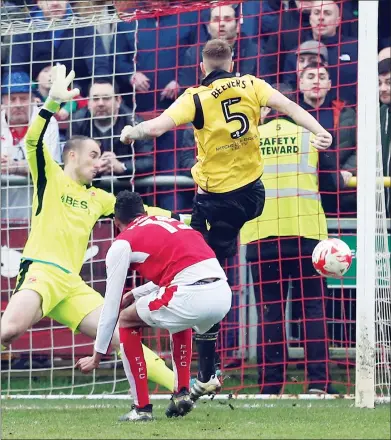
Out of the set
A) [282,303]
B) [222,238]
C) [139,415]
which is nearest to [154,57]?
[282,303]

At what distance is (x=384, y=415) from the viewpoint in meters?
7.49

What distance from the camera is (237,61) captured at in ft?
34.1

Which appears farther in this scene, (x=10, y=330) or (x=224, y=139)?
(x=10, y=330)

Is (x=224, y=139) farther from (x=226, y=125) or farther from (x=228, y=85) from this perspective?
(x=228, y=85)

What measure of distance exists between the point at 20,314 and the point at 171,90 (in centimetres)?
311

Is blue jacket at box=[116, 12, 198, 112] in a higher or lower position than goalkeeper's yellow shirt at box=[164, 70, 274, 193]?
higher

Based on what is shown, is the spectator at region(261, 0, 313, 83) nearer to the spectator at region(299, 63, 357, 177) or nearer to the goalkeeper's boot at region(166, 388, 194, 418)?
the spectator at region(299, 63, 357, 177)

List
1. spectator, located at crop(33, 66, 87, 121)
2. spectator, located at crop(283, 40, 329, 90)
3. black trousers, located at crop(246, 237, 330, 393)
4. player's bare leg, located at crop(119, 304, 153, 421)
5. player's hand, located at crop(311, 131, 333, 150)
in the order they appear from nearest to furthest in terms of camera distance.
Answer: player's bare leg, located at crop(119, 304, 153, 421) → player's hand, located at crop(311, 131, 333, 150) → black trousers, located at crop(246, 237, 330, 393) → spectator, located at crop(283, 40, 329, 90) → spectator, located at crop(33, 66, 87, 121)

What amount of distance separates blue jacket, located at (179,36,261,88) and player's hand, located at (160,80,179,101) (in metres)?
0.10

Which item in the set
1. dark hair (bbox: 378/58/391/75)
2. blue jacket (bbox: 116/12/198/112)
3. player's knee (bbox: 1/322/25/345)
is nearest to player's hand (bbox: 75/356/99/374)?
player's knee (bbox: 1/322/25/345)

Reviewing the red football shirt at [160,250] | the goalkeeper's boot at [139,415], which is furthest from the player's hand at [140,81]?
the goalkeeper's boot at [139,415]

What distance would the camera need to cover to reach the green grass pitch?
6.29 meters

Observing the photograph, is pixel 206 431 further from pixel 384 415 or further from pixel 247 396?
pixel 247 396

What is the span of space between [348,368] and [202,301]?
3.36 m
